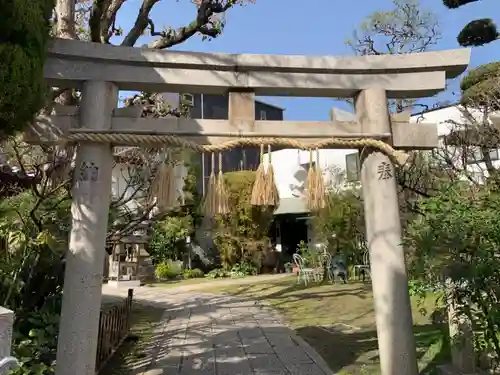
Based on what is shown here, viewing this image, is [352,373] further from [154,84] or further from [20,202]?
[20,202]

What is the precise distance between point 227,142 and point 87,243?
5.17 feet

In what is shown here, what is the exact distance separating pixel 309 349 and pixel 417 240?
345 centimetres

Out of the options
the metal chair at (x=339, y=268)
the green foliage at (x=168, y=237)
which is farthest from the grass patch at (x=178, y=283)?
the metal chair at (x=339, y=268)

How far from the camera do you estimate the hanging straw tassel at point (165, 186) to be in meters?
4.18

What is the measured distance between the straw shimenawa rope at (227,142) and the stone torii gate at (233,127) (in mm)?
12

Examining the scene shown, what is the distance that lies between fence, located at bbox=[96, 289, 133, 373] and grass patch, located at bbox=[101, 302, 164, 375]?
115 mm

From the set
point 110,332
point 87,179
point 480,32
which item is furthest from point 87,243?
point 480,32

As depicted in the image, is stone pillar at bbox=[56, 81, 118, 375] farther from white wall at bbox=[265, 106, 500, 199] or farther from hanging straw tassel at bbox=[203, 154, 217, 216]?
white wall at bbox=[265, 106, 500, 199]

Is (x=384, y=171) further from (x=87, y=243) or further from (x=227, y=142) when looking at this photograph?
(x=87, y=243)

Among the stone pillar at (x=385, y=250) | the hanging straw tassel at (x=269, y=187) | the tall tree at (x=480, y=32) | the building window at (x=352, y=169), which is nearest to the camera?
the stone pillar at (x=385, y=250)

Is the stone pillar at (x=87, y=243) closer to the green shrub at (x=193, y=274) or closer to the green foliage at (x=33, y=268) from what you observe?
the green foliage at (x=33, y=268)

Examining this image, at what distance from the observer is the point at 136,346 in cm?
699

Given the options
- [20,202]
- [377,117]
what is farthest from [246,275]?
[377,117]

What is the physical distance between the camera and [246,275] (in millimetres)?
19062
